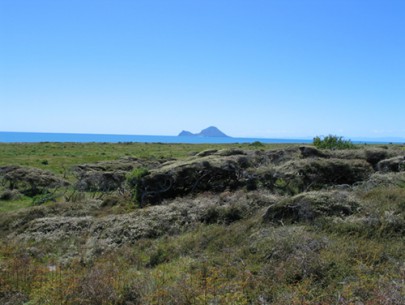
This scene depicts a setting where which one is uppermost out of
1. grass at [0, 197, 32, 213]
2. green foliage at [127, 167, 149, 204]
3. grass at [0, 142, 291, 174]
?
green foliage at [127, 167, 149, 204]

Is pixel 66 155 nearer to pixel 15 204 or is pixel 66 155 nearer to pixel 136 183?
pixel 15 204

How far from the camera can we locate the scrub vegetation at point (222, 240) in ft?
23.8

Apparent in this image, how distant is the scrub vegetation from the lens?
285 inches

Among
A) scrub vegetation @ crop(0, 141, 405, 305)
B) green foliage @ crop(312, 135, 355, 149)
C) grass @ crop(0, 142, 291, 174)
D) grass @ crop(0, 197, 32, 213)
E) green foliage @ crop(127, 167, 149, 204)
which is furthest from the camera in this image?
grass @ crop(0, 142, 291, 174)

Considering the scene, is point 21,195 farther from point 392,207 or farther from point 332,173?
point 392,207

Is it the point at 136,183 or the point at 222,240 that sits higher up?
the point at 136,183

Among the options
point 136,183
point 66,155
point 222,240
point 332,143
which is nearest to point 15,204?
point 136,183

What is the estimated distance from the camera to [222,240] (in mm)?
10594

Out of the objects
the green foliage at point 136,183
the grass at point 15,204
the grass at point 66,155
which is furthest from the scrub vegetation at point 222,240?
the grass at point 66,155

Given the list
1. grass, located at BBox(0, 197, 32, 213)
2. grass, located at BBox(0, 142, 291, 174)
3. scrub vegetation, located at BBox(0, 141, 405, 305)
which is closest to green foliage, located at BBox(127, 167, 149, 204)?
scrub vegetation, located at BBox(0, 141, 405, 305)

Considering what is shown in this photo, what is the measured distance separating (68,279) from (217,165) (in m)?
11.3

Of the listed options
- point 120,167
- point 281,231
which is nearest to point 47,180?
point 120,167

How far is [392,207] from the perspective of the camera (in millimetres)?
10789

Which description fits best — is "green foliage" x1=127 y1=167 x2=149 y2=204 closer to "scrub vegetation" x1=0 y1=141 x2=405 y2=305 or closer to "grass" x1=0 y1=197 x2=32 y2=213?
"scrub vegetation" x1=0 y1=141 x2=405 y2=305
